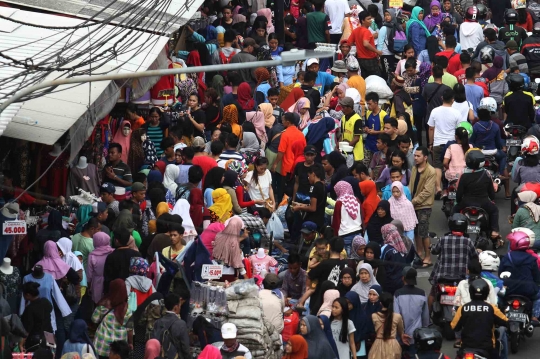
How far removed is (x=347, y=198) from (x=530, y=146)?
2.93m

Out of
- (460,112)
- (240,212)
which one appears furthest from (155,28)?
(460,112)

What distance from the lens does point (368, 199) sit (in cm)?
2173

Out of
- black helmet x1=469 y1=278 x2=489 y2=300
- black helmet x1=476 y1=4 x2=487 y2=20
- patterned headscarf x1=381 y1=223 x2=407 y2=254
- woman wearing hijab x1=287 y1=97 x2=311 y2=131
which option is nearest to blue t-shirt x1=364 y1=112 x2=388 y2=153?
woman wearing hijab x1=287 y1=97 x2=311 y2=131

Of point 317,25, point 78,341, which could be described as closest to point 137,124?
point 78,341

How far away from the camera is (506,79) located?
26.8 meters

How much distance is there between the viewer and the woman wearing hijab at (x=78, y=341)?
17188 millimetres

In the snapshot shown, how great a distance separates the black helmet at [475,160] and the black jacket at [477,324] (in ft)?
14.2

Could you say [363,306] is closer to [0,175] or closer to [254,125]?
[0,175]

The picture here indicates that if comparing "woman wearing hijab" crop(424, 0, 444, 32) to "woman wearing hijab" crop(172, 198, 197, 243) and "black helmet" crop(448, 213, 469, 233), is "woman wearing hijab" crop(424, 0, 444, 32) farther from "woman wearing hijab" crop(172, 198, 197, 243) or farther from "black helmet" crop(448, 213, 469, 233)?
"woman wearing hijab" crop(172, 198, 197, 243)

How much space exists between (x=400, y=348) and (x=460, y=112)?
280 inches

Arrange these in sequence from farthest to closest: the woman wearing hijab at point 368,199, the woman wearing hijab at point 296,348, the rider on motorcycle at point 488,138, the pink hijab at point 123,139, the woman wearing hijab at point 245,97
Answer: the woman wearing hijab at point 245,97, the rider on motorcycle at point 488,138, the pink hijab at point 123,139, the woman wearing hijab at point 368,199, the woman wearing hijab at point 296,348

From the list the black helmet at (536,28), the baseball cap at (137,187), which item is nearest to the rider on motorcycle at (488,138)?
the baseball cap at (137,187)

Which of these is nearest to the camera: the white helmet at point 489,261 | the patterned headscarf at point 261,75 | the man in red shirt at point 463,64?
the white helmet at point 489,261

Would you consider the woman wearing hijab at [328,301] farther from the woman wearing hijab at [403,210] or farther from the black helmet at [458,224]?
the woman wearing hijab at [403,210]
